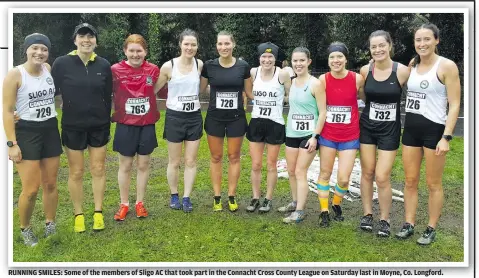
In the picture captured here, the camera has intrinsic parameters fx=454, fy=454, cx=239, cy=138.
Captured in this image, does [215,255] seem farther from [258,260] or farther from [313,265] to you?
[313,265]

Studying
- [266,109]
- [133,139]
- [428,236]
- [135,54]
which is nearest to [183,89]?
[135,54]

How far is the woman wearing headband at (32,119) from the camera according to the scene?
13.8ft

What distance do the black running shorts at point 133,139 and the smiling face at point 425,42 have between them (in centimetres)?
296

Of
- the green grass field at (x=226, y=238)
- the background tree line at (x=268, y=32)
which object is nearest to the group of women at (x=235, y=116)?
the green grass field at (x=226, y=238)

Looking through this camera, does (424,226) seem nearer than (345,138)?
No

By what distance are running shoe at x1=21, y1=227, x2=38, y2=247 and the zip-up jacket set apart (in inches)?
46.3

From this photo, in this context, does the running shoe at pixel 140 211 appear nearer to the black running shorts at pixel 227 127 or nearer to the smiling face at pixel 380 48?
the black running shorts at pixel 227 127

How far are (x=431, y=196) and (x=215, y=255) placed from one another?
2317 millimetres

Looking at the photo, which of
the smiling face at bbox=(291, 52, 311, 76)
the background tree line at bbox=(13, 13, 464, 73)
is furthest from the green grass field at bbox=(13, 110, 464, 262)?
the background tree line at bbox=(13, 13, 464, 73)

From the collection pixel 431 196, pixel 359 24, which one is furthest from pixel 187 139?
pixel 359 24

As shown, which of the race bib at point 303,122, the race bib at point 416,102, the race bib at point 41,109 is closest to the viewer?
the race bib at point 41,109

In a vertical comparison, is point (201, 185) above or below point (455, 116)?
below

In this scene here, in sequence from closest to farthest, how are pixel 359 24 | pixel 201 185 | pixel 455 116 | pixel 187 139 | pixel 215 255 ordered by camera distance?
pixel 455 116 → pixel 215 255 → pixel 187 139 → pixel 201 185 → pixel 359 24
